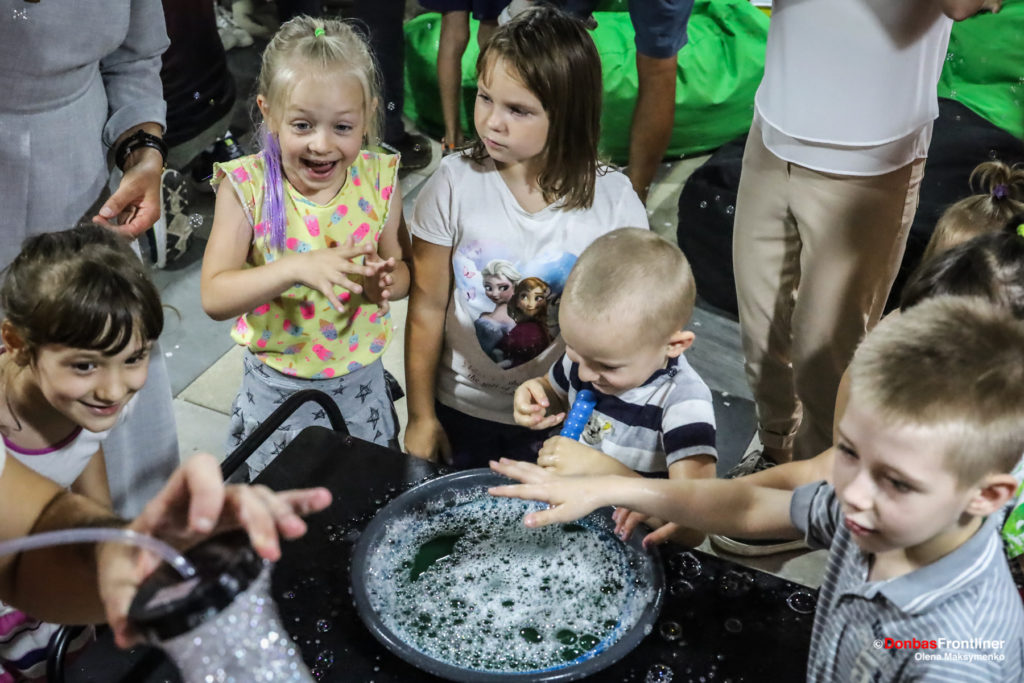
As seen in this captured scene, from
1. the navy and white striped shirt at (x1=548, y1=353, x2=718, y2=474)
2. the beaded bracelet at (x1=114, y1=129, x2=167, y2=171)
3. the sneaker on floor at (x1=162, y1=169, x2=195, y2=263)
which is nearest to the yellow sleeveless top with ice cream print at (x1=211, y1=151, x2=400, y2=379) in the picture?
the beaded bracelet at (x1=114, y1=129, x2=167, y2=171)

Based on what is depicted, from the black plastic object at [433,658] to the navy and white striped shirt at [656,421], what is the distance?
0.15m

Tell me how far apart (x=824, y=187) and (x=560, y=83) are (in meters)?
0.59

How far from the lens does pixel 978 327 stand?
0.86 m

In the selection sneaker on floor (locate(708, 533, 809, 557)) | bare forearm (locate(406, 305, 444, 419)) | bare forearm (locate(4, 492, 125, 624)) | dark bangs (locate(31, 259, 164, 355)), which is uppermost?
dark bangs (locate(31, 259, 164, 355))

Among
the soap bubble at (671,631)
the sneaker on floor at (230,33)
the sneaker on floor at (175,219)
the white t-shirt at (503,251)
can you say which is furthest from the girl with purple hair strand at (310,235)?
the sneaker on floor at (230,33)

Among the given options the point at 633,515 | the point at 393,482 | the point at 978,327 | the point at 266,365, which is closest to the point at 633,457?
the point at 633,515

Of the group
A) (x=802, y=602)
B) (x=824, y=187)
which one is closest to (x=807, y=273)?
(x=824, y=187)

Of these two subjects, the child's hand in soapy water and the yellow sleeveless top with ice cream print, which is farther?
the yellow sleeveless top with ice cream print

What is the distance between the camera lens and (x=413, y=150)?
3.18 metres

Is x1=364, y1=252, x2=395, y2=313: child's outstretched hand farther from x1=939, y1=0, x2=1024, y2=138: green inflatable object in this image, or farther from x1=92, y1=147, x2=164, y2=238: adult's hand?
x1=939, y1=0, x2=1024, y2=138: green inflatable object

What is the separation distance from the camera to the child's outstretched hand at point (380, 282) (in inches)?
58.1

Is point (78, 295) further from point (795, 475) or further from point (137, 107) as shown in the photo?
point (795, 475)

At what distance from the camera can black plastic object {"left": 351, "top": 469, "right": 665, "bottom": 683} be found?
98 centimetres

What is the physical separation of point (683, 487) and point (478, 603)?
259 mm
